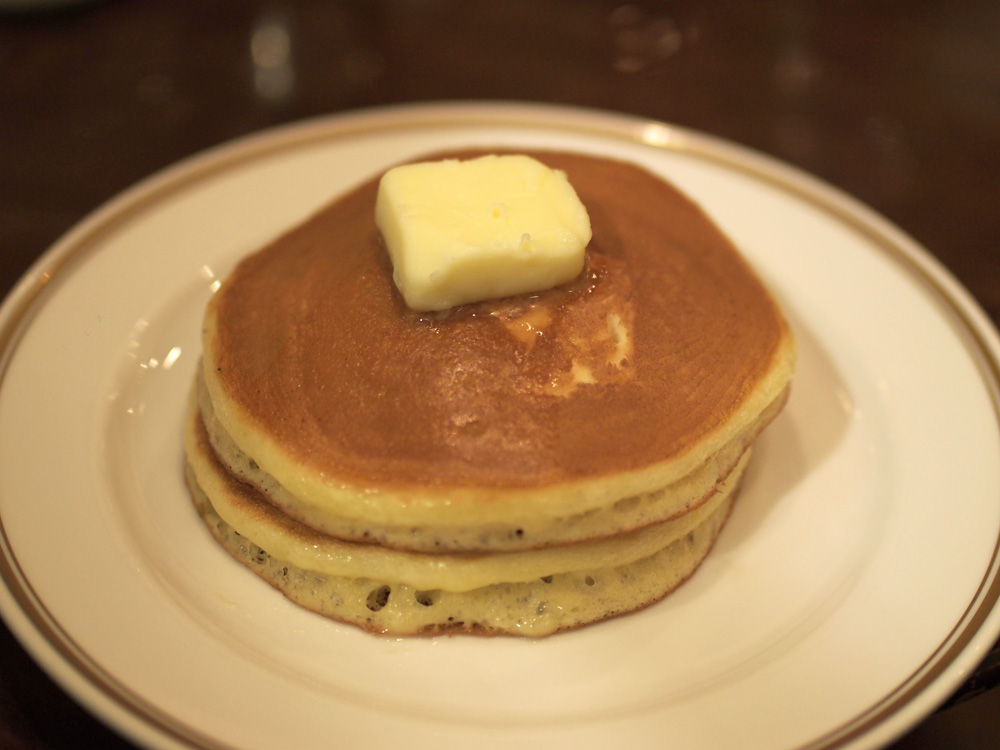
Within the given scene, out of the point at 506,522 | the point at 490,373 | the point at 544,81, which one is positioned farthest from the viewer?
the point at 544,81

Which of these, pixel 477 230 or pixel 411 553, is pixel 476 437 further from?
pixel 477 230

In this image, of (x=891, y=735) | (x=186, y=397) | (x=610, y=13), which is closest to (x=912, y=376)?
(x=891, y=735)

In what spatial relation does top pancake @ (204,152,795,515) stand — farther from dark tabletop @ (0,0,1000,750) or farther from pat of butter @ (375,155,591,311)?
dark tabletop @ (0,0,1000,750)

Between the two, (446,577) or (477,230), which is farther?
(477,230)

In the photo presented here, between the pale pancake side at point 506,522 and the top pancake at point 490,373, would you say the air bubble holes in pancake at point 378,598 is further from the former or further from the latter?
the top pancake at point 490,373

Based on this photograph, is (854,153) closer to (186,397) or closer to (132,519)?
(186,397)

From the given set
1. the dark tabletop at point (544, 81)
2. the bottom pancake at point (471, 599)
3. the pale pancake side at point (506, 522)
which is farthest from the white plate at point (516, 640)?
the dark tabletop at point (544, 81)

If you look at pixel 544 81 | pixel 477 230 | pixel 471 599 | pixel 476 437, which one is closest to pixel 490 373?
pixel 476 437
